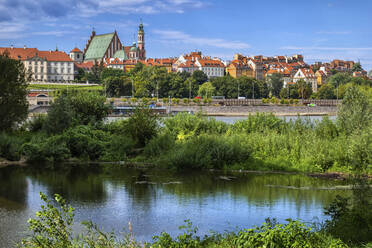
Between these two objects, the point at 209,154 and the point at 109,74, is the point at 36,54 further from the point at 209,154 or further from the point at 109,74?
the point at 209,154

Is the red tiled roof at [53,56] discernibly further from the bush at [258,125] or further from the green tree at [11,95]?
the bush at [258,125]

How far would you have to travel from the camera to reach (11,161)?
21.2m

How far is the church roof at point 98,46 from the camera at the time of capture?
529 feet

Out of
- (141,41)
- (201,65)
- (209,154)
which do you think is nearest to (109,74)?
(201,65)

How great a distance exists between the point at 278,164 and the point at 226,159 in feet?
6.46

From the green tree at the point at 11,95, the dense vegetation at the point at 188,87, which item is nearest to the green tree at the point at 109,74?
the dense vegetation at the point at 188,87

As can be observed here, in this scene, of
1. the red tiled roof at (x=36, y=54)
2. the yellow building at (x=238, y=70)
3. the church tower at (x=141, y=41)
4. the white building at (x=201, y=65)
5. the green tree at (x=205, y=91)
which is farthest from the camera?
the church tower at (x=141, y=41)

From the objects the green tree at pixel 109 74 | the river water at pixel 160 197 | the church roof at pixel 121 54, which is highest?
the church roof at pixel 121 54

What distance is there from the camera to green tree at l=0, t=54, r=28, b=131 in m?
24.8

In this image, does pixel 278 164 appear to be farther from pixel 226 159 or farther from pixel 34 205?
pixel 34 205

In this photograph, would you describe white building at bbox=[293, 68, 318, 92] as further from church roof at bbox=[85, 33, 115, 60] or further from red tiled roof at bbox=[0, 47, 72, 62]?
red tiled roof at bbox=[0, 47, 72, 62]

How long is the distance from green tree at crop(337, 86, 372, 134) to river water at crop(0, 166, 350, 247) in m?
5.07

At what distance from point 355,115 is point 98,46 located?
147855 mm

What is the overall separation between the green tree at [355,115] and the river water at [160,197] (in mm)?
5067
